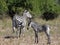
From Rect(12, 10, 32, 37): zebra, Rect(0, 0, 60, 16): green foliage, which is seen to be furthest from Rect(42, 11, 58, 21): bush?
Rect(12, 10, 32, 37): zebra

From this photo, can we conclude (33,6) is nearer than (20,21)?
No

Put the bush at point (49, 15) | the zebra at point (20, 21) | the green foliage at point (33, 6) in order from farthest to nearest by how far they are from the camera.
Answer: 1. the bush at point (49, 15)
2. the green foliage at point (33, 6)
3. the zebra at point (20, 21)

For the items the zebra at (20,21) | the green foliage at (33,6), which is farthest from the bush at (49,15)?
the zebra at (20,21)

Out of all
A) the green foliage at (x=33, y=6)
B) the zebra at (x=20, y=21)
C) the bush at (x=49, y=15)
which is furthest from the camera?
the bush at (x=49, y=15)

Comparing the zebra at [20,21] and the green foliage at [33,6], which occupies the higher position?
the zebra at [20,21]

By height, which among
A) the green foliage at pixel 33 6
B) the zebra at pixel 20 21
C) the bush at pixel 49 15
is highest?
the zebra at pixel 20 21

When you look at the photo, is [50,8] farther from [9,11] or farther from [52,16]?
[9,11]

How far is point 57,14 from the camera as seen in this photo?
2872 centimetres

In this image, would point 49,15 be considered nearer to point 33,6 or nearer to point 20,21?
point 33,6

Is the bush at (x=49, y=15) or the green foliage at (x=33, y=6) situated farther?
the bush at (x=49, y=15)

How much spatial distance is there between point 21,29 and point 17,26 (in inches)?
13.9

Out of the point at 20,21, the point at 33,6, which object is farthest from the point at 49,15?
the point at 20,21

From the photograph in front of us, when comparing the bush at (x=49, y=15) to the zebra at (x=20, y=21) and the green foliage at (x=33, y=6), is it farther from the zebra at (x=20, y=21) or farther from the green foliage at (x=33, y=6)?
the zebra at (x=20, y=21)

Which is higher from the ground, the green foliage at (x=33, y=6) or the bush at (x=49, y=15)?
the green foliage at (x=33, y=6)
